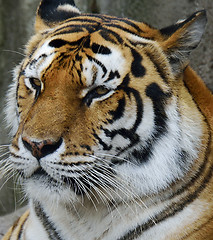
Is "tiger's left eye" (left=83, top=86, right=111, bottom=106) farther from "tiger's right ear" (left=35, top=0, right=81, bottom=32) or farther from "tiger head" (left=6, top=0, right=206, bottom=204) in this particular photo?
"tiger's right ear" (left=35, top=0, right=81, bottom=32)

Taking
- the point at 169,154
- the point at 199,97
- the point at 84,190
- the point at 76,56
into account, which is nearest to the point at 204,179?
the point at 169,154

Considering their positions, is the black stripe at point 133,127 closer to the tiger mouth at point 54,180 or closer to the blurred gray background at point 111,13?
the tiger mouth at point 54,180

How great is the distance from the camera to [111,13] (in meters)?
4.42

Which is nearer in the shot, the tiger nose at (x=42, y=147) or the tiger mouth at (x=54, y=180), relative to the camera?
the tiger nose at (x=42, y=147)

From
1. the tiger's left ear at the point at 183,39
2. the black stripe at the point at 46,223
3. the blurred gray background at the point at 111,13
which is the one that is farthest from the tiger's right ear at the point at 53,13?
the black stripe at the point at 46,223

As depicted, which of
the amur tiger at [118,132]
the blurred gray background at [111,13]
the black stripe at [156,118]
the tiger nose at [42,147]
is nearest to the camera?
the tiger nose at [42,147]

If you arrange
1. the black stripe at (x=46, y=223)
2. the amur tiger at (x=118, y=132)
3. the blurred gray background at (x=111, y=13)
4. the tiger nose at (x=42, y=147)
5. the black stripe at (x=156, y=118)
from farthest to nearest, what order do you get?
the blurred gray background at (x=111, y=13) → the black stripe at (x=46, y=223) → the black stripe at (x=156, y=118) → the amur tiger at (x=118, y=132) → the tiger nose at (x=42, y=147)

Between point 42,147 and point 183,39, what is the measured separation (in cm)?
82

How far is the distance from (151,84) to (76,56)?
14.4 inches

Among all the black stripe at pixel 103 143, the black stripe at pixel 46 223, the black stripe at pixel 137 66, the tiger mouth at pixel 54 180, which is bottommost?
the black stripe at pixel 46 223

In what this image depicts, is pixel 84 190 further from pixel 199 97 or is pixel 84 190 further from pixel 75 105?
pixel 199 97

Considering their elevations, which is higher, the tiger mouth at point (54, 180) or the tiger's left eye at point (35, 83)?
the tiger's left eye at point (35, 83)

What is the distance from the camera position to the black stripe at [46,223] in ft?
8.35

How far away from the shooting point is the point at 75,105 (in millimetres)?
2152
